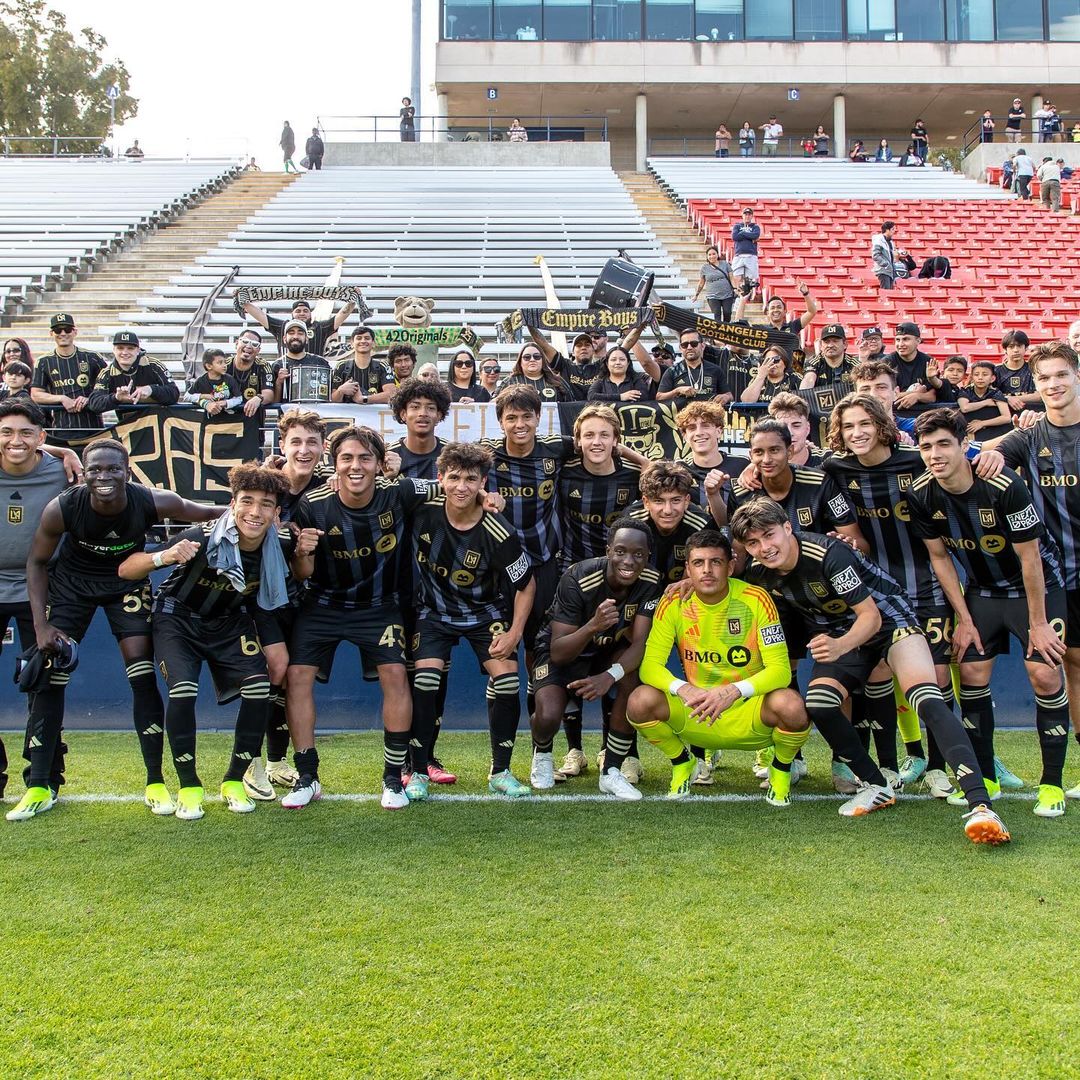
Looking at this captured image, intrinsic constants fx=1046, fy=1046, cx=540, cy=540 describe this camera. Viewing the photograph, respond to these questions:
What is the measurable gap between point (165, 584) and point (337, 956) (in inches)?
93.5

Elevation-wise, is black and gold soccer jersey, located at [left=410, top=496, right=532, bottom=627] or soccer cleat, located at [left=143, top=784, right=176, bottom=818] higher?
black and gold soccer jersey, located at [left=410, top=496, right=532, bottom=627]

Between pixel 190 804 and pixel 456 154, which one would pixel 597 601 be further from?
pixel 456 154

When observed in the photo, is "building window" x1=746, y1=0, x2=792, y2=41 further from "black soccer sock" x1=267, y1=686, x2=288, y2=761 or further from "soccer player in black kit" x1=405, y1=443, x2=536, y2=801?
"black soccer sock" x1=267, y1=686, x2=288, y2=761

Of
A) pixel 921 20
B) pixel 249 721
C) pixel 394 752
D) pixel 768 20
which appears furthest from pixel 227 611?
pixel 921 20

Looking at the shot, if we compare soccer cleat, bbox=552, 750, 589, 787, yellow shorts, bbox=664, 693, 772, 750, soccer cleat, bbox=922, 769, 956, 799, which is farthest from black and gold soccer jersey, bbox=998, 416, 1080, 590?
soccer cleat, bbox=552, 750, 589, 787

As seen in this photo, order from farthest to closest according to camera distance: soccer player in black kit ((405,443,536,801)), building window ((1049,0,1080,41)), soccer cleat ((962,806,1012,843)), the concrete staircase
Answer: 1. building window ((1049,0,1080,41))
2. the concrete staircase
3. soccer player in black kit ((405,443,536,801))
4. soccer cleat ((962,806,1012,843))

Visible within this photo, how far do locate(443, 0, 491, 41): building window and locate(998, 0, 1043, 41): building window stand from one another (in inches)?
586

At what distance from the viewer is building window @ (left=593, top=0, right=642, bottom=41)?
29.7m

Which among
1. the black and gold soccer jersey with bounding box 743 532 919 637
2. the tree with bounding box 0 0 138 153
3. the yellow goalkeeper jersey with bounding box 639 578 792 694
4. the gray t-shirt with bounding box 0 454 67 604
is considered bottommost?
the yellow goalkeeper jersey with bounding box 639 578 792 694

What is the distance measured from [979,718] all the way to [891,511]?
3.60 feet

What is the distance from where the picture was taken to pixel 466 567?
540 cm

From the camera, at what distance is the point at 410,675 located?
546cm

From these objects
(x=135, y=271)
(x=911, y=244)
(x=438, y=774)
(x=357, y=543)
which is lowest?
(x=438, y=774)

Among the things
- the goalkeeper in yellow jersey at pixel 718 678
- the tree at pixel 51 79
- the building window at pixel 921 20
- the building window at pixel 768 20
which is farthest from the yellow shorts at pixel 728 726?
the tree at pixel 51 79
